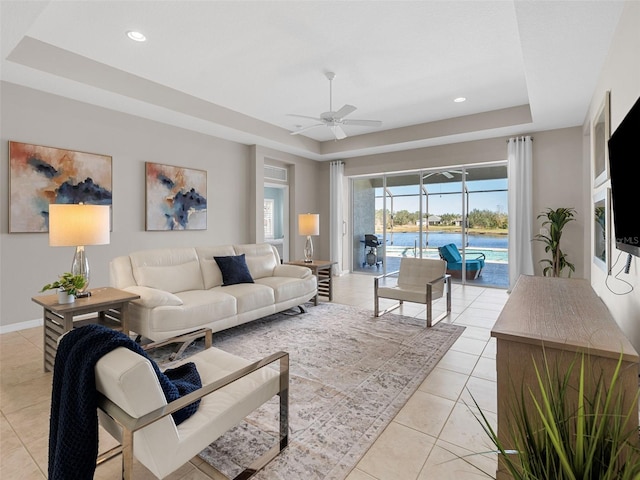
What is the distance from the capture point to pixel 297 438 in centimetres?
189

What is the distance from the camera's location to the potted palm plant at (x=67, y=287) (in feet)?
8.63

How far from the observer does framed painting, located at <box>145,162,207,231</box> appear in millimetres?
4930

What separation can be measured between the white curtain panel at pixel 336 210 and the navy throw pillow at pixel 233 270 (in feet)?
12.4

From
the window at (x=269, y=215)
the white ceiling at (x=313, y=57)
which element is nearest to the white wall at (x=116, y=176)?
the white ceiling at (x=313, y=57)

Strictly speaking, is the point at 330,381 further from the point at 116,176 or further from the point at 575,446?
the point at 116,176

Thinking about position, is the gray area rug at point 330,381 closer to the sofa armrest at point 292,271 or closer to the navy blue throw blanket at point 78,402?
the sofa armrest at point 292,271

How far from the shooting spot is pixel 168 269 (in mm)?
3602

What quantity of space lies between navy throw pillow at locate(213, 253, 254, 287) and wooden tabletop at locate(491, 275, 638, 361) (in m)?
2.86

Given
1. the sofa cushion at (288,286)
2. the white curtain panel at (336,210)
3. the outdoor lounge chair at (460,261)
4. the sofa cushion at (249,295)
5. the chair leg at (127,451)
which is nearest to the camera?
the chair leg at (127,451)

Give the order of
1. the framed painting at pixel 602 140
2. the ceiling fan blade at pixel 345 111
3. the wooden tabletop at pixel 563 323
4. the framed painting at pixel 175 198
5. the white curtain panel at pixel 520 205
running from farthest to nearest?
1. the white curtain panel at pixel 520 205
2. the framed painting at pixel 175 198
3. the ceiling fan blade at pixel 345 111
4. the framed painting at pixel 602 140
5. the wooden tabletop at pixel 563 323

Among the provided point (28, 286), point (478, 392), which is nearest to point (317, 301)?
point (478, 392)

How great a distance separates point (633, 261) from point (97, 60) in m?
5.17

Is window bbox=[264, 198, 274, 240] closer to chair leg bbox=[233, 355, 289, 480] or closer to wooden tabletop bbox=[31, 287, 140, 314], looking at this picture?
wooden tabletop bbox=[31, 287, 140, 314]

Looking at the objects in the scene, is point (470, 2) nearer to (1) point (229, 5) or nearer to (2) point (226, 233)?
(1) point (229, 5)
